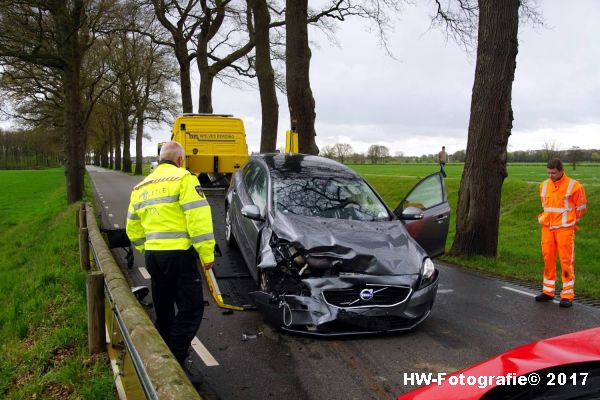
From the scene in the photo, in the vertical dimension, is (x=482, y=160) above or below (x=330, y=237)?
above

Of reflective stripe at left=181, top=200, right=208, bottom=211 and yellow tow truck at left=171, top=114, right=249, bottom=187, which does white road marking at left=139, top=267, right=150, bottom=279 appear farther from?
yellow tow truck at left=171, top=114, right=249, bottom=187

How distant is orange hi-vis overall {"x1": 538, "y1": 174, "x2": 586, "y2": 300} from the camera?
6859 millimetres

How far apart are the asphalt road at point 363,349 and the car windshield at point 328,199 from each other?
1.38m

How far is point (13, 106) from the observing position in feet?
101

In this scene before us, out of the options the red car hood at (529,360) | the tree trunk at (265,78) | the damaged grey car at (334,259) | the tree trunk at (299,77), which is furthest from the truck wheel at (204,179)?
the red car hood at (529,360)

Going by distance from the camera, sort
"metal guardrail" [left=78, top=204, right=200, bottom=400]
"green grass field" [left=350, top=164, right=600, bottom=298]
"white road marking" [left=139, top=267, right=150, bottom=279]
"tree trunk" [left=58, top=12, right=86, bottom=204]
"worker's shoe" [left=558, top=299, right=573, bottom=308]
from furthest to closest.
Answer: "tree trunk" [left=58, top=12, right=86, bottom=204], "green grass field" [left=350, top=164, right=600, bottom=298], "white road marking" [left=139, top=267, right=150, bottom=279], "worker's shoe" [left=558, top=299, right=573, bottom=308], "metal guardrail" [left=78, top=204, right=200, bottom=400]

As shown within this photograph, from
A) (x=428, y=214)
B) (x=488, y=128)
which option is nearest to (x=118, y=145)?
A: (x=488, y=128)

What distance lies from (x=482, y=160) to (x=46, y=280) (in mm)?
7892

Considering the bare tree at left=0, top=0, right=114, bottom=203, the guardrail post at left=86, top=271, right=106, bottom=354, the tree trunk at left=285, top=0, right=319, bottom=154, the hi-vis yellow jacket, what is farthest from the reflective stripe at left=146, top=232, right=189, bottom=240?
the bare tree at left=0, top=0, right=114, bottom=203

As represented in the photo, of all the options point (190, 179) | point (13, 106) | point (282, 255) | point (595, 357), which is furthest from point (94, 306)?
point (13, 106)

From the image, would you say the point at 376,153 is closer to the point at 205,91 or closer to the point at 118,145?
the point at 118,145

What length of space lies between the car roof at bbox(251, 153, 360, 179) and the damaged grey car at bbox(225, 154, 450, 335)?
0.12 meters

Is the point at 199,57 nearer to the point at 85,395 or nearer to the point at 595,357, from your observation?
the point at 85,395

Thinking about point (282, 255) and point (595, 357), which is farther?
point (282, 255)
